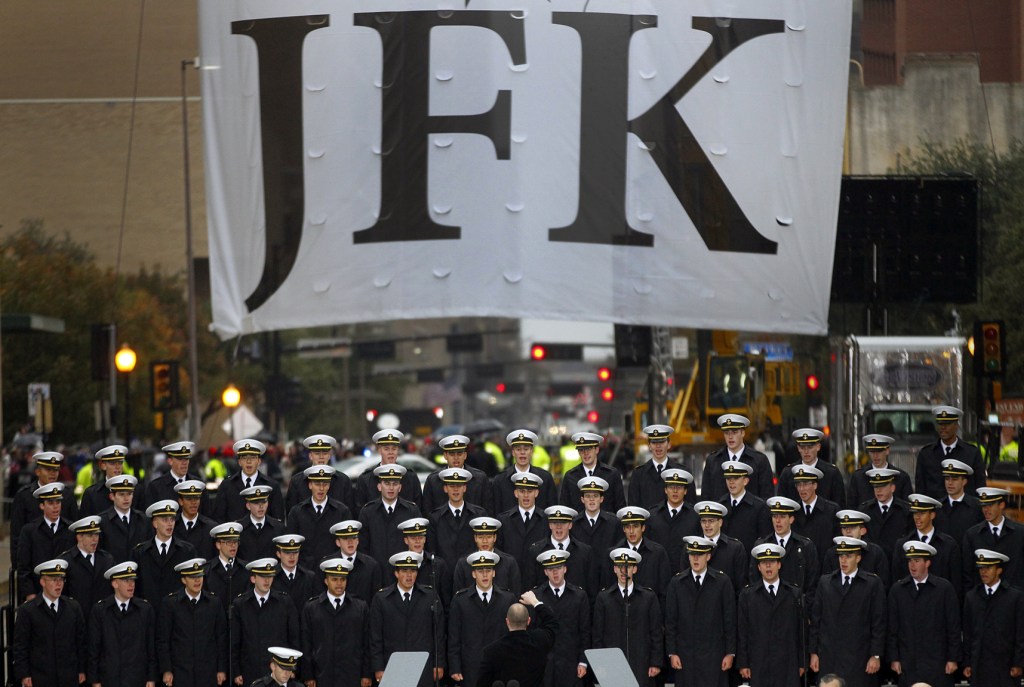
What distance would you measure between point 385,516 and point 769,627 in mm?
3196

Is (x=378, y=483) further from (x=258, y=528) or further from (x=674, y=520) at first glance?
(x=674, y=520)

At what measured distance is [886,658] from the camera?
38.5ft

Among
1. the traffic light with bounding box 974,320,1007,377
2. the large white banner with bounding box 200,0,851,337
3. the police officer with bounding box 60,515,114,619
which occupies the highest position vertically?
the large white banner with bounding box 200,0,851,337

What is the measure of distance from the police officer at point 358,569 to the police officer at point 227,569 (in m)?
0.79

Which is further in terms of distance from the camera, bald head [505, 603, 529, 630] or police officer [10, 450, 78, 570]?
police officer [10, 450, 78, 570]

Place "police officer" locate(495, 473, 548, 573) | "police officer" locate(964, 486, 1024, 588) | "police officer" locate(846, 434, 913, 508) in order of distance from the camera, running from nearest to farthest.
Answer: "police officer" locate(964, 486, 1024, 588)
"police officer" locate(495, 473, 548, 573)
"police officer" locate(846, 434, 913, 508)

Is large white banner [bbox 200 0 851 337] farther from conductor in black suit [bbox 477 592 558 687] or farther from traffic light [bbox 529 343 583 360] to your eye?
traffic light [bbox 529 343 583 360]

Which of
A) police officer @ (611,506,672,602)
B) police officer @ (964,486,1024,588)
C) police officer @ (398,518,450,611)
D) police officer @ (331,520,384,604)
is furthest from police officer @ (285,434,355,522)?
police officer @ (964,486,1024,588)

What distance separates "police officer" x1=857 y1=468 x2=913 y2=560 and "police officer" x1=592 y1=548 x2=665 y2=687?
231cm

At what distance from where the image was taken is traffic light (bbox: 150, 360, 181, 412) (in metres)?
26.4

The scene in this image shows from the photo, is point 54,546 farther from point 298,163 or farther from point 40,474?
point 298,163

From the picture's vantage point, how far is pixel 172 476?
13539 mm

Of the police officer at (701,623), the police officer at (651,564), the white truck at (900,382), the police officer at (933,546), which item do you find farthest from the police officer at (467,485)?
the white truck at (900,382)

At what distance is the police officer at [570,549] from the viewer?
12.1 m
